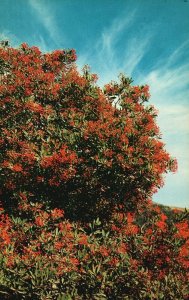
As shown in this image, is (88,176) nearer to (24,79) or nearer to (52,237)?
(52,237)

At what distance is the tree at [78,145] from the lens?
15438mm

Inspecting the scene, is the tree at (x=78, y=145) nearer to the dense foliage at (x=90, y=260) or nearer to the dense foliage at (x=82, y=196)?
the dense foliage at (x=82, y=196)

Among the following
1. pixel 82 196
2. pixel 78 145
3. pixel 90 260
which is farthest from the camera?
pixel 82 196

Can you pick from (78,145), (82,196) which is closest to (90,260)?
(82,196)

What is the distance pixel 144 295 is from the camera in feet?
43.7

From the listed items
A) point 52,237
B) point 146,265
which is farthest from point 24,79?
point 146,265

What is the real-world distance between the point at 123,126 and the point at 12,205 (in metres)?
7.79

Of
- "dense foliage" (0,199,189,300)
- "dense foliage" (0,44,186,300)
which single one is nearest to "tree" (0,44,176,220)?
Answer: "dense foliage" (0,44,186,300)

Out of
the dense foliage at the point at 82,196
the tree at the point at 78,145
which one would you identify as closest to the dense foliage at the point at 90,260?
the dense foliage at the point at 82,196

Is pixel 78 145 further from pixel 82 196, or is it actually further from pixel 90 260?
pixel 90 260

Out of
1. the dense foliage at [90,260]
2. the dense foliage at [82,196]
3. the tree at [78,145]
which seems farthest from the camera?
the tree at [78,145]

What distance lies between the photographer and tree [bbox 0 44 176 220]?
1544 centimetres

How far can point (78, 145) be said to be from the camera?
16062mm

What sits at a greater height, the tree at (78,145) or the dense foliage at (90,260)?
the tree at (78,145)
